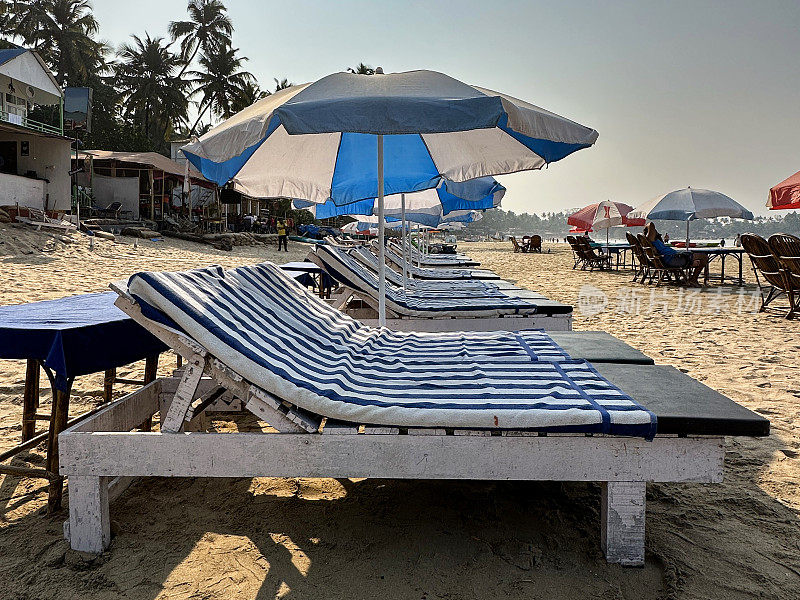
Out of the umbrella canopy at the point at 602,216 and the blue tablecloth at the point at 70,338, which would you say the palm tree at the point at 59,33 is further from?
the blue tablecloth at the point at 70,338

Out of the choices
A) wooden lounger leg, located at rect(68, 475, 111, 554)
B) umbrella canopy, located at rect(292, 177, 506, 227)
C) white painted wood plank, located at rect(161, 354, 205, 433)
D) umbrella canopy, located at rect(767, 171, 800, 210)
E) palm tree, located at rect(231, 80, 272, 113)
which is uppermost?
palm tree, located at rect(231, 80, 272, 113)

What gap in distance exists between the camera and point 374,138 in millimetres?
5066

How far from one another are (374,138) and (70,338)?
11.3 feet

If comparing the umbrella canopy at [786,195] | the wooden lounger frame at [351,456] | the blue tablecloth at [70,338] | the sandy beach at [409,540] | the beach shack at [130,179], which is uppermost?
the beach shack at [130,179]

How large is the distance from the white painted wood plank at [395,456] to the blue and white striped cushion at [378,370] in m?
0.07

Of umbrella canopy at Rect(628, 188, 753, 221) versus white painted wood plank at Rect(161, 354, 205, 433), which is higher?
umbrella canopy at Rect(628, 188, 753, 221)

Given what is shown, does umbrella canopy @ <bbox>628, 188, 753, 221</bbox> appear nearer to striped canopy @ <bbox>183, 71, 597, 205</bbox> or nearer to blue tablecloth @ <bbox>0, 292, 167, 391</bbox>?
striped canopy @ <bbox>183, 71, 597, 205</bbox>

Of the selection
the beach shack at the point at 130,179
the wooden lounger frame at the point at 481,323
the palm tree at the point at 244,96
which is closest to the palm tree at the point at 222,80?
the palm tree at the point at 244,96

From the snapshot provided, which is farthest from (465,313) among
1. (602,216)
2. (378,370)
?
(602,216)

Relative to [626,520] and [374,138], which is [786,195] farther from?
[626,520]

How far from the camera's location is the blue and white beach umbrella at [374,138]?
2.66m

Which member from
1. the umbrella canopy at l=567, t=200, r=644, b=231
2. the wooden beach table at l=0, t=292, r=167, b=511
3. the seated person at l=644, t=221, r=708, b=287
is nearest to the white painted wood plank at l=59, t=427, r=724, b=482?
the wooden beach table at l=0, t=292, r=167, b=511

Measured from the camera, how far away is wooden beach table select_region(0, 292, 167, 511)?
6.75ft

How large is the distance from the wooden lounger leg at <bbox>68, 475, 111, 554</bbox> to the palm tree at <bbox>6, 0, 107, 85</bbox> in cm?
4171
